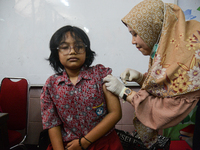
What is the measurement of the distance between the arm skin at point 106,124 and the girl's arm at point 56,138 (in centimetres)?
6

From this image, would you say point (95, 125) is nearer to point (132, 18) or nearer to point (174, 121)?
point (174, 121)

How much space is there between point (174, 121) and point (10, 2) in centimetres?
236

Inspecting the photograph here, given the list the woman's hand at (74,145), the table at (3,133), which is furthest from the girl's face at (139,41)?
the table at (3,133)

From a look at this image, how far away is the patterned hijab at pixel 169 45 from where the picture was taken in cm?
73

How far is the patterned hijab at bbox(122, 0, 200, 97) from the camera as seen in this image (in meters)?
0.73

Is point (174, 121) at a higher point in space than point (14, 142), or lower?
higher

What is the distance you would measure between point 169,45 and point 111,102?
0.54 m

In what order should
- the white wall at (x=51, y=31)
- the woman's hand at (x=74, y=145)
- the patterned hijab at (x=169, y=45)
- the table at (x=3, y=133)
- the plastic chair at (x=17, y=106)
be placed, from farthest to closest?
the white wall at (x=51, y=31) < the plastic chair at (x=17, y=106) < the table at (x=3, y=133) < the woman's hand at (x=74, y=145) < the patterned hijab at (x=169, y=45)

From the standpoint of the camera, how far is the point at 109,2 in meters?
1.72

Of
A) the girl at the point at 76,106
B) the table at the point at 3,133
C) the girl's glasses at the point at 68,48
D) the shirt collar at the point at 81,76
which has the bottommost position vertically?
the table at the point at 3,133

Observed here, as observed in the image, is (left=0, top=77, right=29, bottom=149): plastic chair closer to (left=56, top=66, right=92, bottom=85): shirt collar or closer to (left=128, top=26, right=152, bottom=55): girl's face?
(left=56, top=66, right=92, bottom=85): shirt collar

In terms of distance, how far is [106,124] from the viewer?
92 cm

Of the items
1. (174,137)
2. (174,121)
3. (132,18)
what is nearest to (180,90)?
(174,121)

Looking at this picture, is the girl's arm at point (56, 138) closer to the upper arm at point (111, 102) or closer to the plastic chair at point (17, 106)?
the upper arm at point (111, 102)
